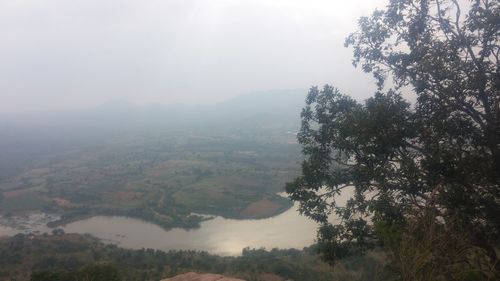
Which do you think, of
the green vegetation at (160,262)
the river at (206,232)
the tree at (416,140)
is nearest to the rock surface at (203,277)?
the tree at (416,140)

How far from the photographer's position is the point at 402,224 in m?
6.99

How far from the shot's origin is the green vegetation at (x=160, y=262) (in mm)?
27406

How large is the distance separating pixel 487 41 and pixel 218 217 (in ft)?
154

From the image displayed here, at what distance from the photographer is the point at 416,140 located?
8078 mm

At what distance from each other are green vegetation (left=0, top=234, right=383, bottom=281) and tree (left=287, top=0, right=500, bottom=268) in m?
17.2

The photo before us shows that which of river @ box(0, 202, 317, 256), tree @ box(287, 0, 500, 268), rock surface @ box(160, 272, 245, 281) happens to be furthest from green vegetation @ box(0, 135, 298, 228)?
tree @ box(287, 0, 500, 268)

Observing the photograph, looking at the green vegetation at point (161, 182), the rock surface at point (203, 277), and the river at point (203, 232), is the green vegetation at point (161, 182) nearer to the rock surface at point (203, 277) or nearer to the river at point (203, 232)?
the river at point (203, 232)

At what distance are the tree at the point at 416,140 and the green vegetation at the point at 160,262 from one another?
56.4 ft

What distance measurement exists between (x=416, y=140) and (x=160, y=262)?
28078mm

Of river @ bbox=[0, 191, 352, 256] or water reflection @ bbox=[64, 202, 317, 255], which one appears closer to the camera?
water reflection @ bbox=[64, 202, 317, 255]

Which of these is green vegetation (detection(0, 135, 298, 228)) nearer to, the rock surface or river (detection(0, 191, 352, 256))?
river (detection(0, 191, 352, 256))

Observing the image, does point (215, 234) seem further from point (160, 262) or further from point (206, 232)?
point (160, 262)

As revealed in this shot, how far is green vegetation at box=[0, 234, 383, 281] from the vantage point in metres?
27.4

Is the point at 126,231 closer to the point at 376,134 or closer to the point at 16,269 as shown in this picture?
the point at 16,269
